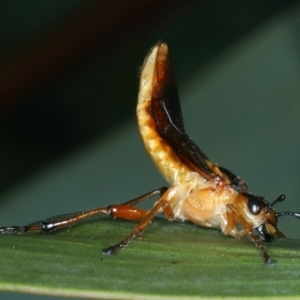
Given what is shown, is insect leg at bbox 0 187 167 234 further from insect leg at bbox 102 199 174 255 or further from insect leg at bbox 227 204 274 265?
insect leg at bbox 227 204 274 265

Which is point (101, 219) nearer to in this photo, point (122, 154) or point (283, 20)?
point (122, 154)

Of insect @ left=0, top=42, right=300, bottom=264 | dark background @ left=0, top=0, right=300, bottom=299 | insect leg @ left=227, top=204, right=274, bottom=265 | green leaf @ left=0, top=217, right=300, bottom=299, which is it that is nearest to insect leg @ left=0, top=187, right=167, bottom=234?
insect @ left=0, top=42, right=300, bottom=264

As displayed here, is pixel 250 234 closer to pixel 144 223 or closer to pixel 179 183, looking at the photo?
pixel 144 223

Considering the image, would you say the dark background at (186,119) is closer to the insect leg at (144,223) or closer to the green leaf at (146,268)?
the insect leg at (144,223)

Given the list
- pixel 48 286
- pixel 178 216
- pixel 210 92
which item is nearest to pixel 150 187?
pixel 210 92

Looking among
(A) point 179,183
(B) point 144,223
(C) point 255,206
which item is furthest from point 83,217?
(C) point 255,206

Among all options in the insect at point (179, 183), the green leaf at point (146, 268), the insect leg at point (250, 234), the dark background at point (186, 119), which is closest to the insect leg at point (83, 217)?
the insect at point (179, 183)
